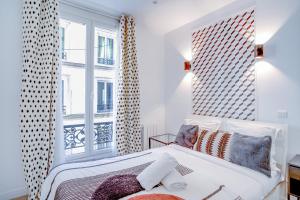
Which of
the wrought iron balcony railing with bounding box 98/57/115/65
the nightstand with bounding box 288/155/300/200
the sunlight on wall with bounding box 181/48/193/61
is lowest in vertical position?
the nightstand with bounding box 288/155/300/200

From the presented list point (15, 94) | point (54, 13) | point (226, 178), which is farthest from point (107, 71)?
point (226, 178)

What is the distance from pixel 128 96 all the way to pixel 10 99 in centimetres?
170

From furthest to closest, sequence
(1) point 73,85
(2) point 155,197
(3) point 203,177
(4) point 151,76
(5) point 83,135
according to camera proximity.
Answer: (4) point 151,76 < (5) point 83,135 < (1) point 73,85 < (3) point 203,177 < (2) point 155,197

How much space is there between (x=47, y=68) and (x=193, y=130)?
A: 2252 mm

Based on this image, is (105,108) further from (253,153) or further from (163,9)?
(253,153)

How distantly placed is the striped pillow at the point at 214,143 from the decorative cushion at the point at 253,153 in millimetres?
158

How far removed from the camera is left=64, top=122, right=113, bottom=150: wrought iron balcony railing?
2930 millimetres

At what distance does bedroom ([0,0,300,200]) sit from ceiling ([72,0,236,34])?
0.02 meters

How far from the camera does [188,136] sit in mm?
2674

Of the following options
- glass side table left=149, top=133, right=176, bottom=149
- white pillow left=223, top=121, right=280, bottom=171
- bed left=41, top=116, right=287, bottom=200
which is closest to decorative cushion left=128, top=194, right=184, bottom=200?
bed left=41, top=116, right=287, bottom=200

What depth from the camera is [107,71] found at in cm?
322

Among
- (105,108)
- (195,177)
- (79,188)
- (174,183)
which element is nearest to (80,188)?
(79,188)

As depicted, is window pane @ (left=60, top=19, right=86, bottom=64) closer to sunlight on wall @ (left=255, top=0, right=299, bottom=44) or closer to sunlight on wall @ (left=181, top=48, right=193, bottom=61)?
sunlight on wall @ (left=181, top=48, right=193, bottom=61)

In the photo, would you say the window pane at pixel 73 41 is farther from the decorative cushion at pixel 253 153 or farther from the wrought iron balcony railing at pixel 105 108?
the decorative cushion at pixel 253 153
